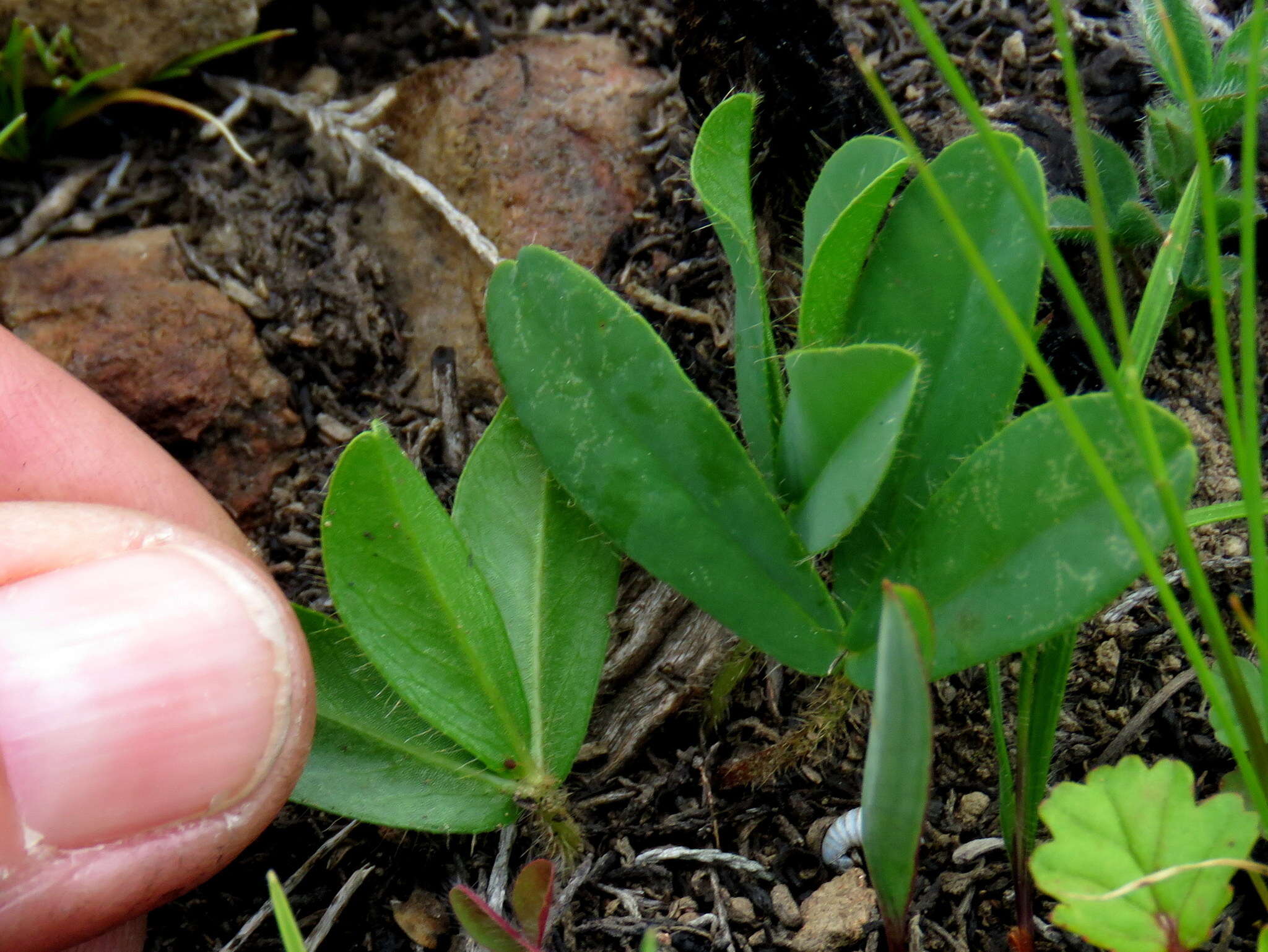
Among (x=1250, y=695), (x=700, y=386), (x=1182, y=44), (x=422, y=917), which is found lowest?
(x=422, y=917)

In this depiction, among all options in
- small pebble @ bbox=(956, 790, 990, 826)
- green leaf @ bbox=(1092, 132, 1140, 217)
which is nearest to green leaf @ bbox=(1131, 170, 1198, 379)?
green leaf @ bbox=(1092, 132, 1140, 217)

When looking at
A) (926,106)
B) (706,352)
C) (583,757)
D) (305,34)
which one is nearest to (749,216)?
(706,352)

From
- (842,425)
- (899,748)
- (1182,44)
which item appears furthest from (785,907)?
(1182,44)

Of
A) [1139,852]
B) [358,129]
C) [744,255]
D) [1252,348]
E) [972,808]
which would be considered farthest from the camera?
[358,129]

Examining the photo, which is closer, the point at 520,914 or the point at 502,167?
the point at 520,914

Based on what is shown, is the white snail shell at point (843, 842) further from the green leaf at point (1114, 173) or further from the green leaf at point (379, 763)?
Result: the green leaf at point (1114, 173)

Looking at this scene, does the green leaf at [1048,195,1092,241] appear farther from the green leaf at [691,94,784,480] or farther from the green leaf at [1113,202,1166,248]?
the green leaf at [691,94,784,480]

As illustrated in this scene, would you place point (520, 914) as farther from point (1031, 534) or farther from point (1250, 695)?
point (1250, 695)
